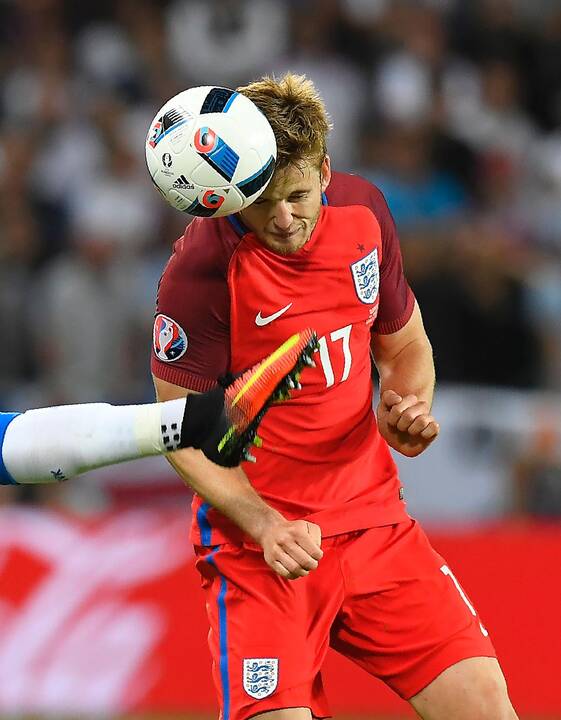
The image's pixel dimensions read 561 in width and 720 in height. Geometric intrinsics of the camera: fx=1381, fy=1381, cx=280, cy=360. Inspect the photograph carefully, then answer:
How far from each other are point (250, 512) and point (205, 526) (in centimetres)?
29

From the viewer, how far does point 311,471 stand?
3.85 metres

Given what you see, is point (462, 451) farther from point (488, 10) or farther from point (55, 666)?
point (488, 10)

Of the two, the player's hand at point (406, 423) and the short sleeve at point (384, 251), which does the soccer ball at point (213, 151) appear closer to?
the short sleeve at point (384, 251)

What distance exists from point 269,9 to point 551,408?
3488 millimetres

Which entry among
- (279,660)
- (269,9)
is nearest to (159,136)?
(279,660)

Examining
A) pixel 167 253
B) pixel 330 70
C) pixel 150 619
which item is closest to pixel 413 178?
pixel 330 70

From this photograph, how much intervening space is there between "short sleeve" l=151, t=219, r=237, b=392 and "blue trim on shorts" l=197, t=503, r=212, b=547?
396 mm

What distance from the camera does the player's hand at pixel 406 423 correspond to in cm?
375

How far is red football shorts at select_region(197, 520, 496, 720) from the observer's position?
3682 millimetres

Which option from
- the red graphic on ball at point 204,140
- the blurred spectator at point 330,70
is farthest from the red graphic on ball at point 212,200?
the blurred spectator at point 330,70

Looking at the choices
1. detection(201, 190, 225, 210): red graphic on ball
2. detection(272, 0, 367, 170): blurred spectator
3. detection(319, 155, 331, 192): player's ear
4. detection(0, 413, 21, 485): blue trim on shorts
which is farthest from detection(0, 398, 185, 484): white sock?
detection(272, 0, 367, 170): blurred spectator

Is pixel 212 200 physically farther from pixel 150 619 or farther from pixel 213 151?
pixel 150 619

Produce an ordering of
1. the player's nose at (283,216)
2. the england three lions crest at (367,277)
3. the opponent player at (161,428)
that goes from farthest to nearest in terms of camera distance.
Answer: the england three lions crest at (367,277) < the player's nose at (283,216) < the opponent player at (161,428)

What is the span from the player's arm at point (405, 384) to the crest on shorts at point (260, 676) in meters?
0.69
